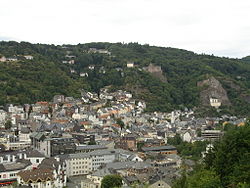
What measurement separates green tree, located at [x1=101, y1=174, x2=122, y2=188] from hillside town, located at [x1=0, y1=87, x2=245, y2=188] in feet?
3.02

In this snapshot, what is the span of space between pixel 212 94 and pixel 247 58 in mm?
74259

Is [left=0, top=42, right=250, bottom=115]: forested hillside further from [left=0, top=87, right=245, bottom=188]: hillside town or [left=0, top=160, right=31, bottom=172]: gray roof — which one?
[left=0, top=160, right=31, bottom=172]: gray roof

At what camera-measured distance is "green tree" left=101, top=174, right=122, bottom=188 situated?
104 ft

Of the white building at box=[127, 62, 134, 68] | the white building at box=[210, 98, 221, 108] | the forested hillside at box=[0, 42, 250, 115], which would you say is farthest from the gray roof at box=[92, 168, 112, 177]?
the white building at box=[127, 62, 134, 68]

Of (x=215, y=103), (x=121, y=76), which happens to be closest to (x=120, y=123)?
(x=215, y=103)

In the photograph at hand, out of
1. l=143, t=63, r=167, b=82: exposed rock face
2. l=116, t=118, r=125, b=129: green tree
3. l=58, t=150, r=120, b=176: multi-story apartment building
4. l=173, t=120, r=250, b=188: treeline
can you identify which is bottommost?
l=58, t=150, r=120, b=176: multi-story apartment building

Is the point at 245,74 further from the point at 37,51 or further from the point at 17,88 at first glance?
the point at 17,88

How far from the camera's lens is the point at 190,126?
62.0 m

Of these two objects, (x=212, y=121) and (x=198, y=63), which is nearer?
(x=212, y=121)

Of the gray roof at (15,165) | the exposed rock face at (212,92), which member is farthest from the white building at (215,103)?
the gray roof at (15,165)

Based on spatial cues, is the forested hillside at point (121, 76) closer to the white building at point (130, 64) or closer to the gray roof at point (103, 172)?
the white building at point (130, 64)

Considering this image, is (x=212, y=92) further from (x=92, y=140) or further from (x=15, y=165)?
(x=15, y=165)

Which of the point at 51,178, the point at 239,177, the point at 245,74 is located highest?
the point at 245,74

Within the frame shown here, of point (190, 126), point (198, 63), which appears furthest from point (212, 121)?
point (198, 63)
